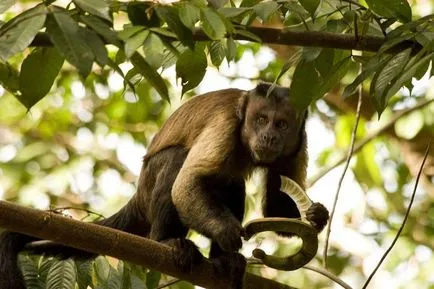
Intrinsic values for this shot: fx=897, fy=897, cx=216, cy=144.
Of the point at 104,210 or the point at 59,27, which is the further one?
the point at 104,210

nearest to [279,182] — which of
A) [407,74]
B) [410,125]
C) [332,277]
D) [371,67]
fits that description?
[332,277]

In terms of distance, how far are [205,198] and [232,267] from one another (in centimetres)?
48

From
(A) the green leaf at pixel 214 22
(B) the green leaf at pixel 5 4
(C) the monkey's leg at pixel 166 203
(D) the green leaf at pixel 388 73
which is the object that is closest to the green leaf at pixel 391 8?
(D) the green leaf at pixel 388 73

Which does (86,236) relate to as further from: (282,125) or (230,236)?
(282,125)

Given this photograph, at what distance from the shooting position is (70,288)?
4.58 metres

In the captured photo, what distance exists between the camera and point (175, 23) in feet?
11.9

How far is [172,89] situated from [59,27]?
8.55m

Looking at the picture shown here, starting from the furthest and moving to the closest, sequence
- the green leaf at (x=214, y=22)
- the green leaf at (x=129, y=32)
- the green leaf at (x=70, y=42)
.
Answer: the green leaf at (x=214, y=22) < the green leaf at (x=129, y=32) < the green leaf at (x=70, y=42)

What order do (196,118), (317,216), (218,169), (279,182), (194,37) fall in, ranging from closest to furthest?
(194,37), (317,216), (218,169), (196,118), (279,182)

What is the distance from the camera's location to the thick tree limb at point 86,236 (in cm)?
415

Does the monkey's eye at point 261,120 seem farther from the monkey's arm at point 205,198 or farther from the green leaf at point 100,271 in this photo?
the green leaf at point 100,271

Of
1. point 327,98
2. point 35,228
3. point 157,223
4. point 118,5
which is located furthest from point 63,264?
point 327,98

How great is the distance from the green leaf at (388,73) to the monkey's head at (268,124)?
1743mm

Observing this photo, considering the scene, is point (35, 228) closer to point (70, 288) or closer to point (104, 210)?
point (70, 288)
